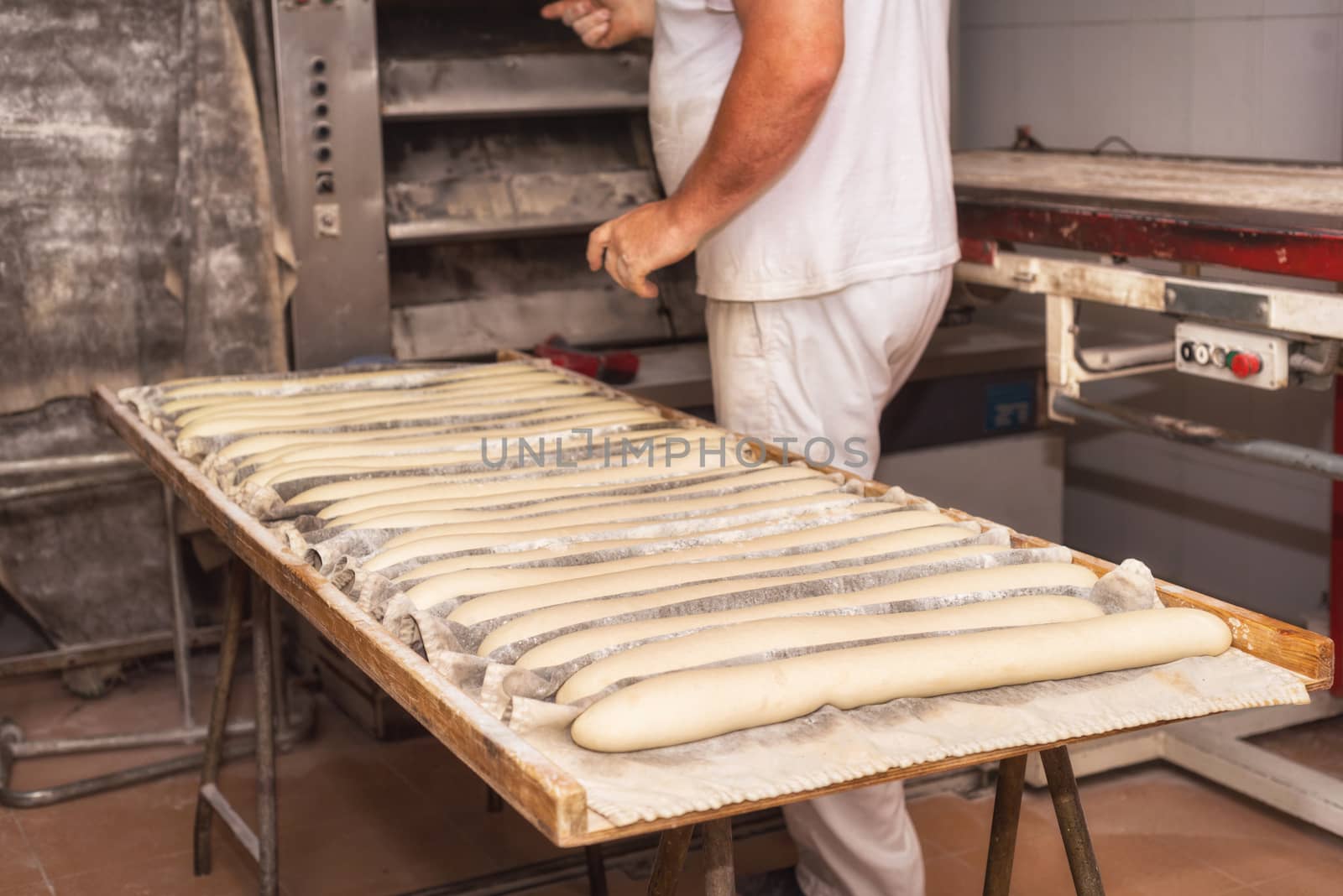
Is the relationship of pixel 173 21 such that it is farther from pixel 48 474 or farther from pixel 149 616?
pixel 149 616

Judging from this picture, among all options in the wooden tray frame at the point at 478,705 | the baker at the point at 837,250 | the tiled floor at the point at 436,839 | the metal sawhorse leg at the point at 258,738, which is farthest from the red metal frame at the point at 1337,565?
the metal sawhorse leg at the point at 258,738

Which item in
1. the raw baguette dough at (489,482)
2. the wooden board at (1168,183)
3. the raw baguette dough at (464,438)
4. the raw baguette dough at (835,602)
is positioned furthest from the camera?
the wooden board at (1168,183)

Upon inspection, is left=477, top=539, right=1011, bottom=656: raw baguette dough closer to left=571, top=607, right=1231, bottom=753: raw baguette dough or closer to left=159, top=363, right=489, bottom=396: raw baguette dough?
left=571, top=607, right=1231, bottom=753: raw baguette dough

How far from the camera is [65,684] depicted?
3.71 m

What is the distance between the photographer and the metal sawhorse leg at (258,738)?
7.89ft

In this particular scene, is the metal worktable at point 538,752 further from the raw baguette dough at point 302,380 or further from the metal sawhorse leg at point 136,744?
the metal sawhorse leg at point 136,744

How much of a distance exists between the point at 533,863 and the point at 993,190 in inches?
62.4

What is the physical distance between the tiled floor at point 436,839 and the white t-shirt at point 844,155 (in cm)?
116

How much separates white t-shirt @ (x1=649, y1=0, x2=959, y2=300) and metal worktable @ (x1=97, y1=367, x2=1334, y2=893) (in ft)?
1.60

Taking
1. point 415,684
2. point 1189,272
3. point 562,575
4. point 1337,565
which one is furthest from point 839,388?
point 1337,565

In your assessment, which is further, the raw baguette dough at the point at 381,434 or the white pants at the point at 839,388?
the white pants at the point at 839,388

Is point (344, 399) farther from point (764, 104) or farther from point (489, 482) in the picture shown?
point (764, 104)

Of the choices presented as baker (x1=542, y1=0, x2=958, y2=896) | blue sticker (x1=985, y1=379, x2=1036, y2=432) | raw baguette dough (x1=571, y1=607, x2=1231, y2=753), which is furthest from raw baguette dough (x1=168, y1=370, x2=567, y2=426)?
blue sticker (x1=985, y1=379, x2=1036, y2=432)

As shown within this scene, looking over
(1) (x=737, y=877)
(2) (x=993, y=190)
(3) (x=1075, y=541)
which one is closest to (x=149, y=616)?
(1) (x=737, y=877)
